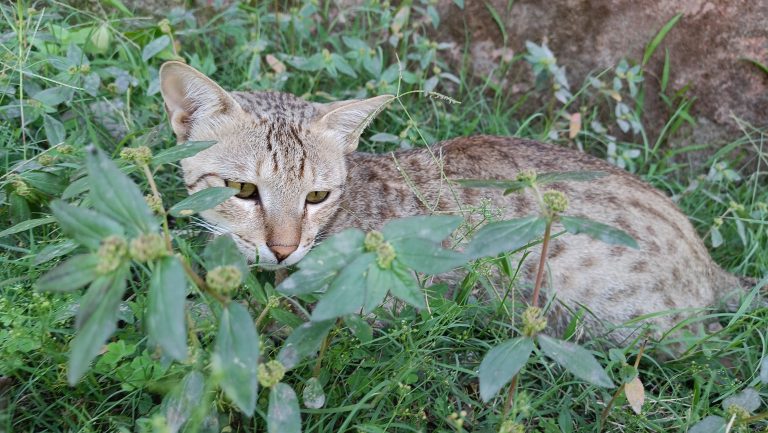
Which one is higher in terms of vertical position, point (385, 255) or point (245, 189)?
point (385, 255)

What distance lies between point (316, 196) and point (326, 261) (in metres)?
1.32

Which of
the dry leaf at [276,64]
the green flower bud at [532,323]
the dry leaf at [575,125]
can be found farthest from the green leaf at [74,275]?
the dry leaf at [575,125]

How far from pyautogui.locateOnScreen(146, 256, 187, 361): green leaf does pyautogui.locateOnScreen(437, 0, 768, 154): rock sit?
11.7 feet

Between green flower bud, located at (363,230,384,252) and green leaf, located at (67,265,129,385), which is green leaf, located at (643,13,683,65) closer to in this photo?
green flower bud, located at (363,230,384,252)

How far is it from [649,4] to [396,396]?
3.17 metres

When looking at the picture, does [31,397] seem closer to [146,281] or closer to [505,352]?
[146,281]

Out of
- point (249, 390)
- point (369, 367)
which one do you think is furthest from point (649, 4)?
point (249, 390)

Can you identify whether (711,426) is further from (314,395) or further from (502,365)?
(314,395)

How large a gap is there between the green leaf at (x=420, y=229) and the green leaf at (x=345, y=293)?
11 centimetres

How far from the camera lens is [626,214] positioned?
373 cm

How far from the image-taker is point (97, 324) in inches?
70.9

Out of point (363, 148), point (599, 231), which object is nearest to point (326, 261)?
point (599, 231)

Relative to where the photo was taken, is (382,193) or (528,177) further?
(382,193)

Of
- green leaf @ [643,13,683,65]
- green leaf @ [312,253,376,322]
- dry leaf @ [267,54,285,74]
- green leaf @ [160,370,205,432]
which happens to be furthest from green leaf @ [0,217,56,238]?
green leaf @ [643,13,683,65]
